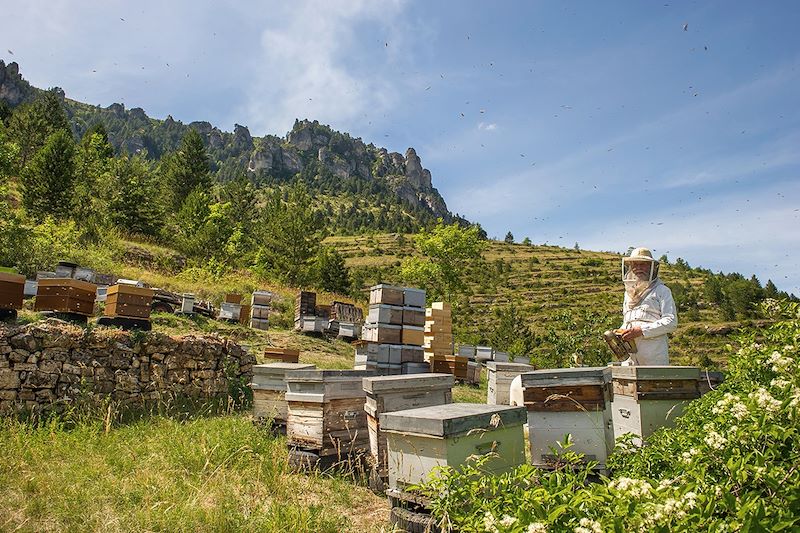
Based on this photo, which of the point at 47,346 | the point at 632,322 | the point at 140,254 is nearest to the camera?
the point at 632,322

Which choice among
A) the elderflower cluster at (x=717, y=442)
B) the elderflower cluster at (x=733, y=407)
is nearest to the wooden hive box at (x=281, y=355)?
the elderflower cluster at (x=733, y=407)

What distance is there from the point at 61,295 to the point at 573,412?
32.3 ft

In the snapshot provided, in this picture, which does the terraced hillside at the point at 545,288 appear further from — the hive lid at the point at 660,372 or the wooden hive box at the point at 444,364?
the hive lid at the point at 660,372

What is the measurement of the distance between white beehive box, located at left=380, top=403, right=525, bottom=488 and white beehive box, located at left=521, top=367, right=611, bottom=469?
47cm

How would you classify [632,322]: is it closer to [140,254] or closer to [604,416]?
[604,416]

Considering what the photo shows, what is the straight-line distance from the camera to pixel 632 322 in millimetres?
5660

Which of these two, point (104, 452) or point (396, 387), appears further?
A: point (104, 452)

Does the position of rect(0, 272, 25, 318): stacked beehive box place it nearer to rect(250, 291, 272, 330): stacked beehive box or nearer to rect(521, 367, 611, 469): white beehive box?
rect(521, 367, 611, 469): white beehive box

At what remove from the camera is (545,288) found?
2815 inches

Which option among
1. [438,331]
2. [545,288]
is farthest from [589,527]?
[545,288]

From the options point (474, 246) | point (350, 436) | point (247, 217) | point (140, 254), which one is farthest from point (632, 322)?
point (247, 217)

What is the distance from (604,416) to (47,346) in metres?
8.77

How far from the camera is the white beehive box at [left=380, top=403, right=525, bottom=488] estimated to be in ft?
11.5

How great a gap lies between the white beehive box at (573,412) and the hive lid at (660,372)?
0.97ft
